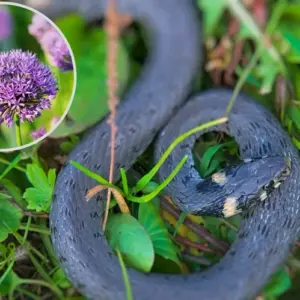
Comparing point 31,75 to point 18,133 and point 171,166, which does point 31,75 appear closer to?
point 18,133

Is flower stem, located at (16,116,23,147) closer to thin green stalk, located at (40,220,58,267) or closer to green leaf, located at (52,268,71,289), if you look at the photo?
thin green stalk, located at (40,220,58,267)

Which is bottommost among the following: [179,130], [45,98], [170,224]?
[170,224]

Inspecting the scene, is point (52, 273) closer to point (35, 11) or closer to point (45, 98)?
point (45, 98)

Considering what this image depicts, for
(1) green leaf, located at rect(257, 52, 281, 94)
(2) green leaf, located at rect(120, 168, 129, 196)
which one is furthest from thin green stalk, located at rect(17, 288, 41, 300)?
(1) green leaf, located at rect(257, 52, 281, 94)

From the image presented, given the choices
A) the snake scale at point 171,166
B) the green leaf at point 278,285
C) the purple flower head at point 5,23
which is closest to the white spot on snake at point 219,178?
the snake scale at point 171,166

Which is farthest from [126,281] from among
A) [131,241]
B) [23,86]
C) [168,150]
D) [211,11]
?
[211,11]

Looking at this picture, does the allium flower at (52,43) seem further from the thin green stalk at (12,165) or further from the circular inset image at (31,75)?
the thin green stalk at (12,165)

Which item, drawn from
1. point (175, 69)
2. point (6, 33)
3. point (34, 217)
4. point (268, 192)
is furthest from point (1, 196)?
point (268, 192)
